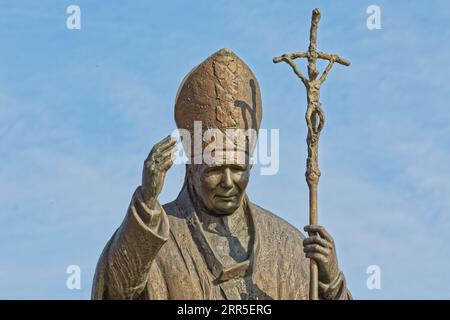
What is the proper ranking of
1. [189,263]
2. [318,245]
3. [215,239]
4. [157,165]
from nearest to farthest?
[157,165] → [318,245] → [189,263] → [215,239]

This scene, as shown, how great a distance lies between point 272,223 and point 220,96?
5.21 feet

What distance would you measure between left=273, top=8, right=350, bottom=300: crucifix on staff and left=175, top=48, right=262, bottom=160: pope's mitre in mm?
900

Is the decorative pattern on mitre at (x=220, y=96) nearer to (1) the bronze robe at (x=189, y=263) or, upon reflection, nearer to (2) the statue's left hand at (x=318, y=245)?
(1) the bronze robe at (x=189, y=263)

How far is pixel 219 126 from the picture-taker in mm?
38406

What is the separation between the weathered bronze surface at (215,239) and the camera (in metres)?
37.5

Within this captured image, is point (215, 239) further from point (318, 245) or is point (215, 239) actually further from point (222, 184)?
point (318, 245)

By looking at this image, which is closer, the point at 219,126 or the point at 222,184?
the point at 222,184

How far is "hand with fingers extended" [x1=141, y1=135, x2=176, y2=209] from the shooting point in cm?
3694

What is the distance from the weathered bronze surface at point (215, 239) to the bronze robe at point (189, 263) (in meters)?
0.01

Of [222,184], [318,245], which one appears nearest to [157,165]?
[222,184]

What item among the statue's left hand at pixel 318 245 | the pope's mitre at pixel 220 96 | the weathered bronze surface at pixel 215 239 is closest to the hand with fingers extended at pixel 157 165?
the weathered bronze surface at pixel 215 239
